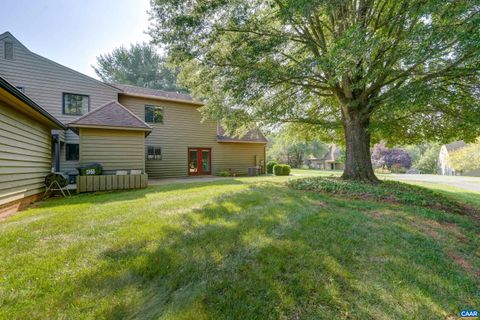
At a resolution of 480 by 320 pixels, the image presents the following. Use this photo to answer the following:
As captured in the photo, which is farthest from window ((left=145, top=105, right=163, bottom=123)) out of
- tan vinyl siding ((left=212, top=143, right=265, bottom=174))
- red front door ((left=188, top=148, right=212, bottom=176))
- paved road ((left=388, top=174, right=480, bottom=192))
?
paved road ((left=388, top=174, right=480, bottom=192))

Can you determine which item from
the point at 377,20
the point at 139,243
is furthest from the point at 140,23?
the point at 377,20

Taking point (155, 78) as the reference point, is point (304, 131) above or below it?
below

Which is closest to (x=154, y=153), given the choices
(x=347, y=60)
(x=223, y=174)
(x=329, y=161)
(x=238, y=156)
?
(x=223, y=174)

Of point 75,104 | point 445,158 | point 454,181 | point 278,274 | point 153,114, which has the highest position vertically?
point 75,104

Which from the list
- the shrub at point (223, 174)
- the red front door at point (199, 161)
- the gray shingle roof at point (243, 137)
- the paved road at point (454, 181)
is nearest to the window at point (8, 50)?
the red front door at point (199, 161)

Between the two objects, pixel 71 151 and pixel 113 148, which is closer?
pixel 113 148

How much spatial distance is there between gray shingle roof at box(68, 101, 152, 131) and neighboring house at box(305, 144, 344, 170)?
1534 inches

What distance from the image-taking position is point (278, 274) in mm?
2455

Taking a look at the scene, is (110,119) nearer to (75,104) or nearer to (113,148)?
(113,148)

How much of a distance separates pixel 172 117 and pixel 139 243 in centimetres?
1218

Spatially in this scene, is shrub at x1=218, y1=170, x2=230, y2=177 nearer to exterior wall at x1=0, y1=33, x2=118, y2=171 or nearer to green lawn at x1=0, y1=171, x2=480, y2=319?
exterior wall at x1=0, y1=33, x2=118, y2=171

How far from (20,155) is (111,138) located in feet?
11.6

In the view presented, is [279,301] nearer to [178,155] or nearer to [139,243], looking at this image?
[139,243]

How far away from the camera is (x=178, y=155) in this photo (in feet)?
47.5
